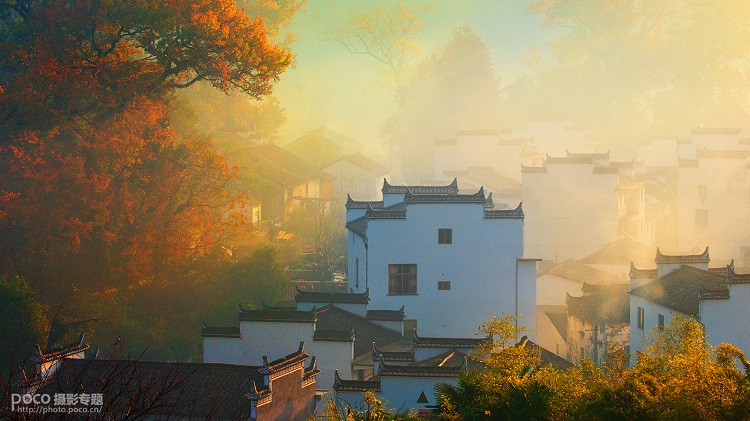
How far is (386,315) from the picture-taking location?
30359 mm

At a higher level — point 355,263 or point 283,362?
point 355,263

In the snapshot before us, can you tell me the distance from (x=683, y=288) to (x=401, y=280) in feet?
33.0

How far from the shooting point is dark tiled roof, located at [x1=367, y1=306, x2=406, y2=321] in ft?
99.0

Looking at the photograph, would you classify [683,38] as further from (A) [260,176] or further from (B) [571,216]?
(A) [260,176]

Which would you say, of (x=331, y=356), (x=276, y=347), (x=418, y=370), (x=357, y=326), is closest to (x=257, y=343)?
(x=276, y=347)

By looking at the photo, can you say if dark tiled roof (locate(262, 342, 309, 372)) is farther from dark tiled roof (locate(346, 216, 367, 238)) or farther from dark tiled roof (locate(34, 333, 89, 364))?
dark tiled roof (locate(346, 216, 367, 238))

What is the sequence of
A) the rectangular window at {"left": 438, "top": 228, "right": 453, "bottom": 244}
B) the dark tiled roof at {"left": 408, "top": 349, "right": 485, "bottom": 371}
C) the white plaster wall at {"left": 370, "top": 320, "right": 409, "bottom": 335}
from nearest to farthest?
the dark tiled roof at {"left": 408, "top": 349, "right": 485, "bottom": 371} < the white plaster wall at {"left": 370, "top": 320, "right": 409, "bottom": 335} < the rectangular window at {"left": 438, "top": 228, "right": 453, "bottom": 244}

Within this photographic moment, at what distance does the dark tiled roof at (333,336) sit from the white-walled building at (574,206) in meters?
22.6

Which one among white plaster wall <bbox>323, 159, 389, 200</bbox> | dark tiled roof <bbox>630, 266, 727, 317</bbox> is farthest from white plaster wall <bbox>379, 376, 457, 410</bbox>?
white plaster wall <bbox>323, 159, 389, 200</bbox>

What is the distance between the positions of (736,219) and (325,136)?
4387 centimetres

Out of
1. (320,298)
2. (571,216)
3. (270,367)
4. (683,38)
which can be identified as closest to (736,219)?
(571,216)

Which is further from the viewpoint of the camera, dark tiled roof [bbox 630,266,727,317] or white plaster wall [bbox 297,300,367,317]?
white plaster wall [bbox 297,300,367,317]

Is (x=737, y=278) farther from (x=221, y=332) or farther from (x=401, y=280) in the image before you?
(x=221, y=332)

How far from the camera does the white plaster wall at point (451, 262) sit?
32844mm
